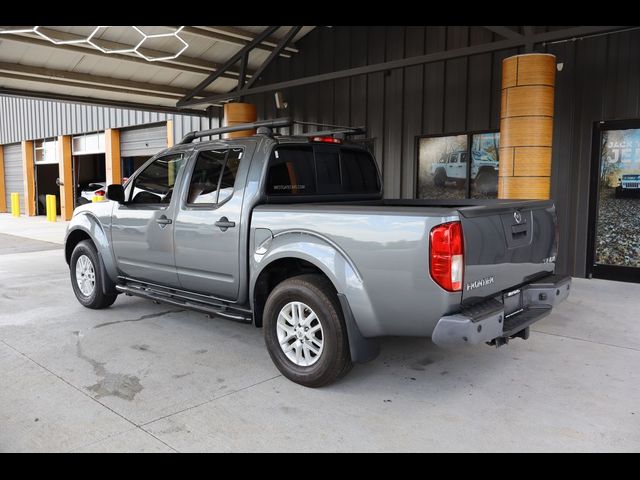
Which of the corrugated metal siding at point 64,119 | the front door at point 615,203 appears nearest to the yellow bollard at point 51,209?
the corrugated metal siding at point 64,119

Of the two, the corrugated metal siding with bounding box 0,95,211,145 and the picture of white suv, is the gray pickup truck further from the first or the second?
the corrugated metal siding with bounding box 0,95,211,145

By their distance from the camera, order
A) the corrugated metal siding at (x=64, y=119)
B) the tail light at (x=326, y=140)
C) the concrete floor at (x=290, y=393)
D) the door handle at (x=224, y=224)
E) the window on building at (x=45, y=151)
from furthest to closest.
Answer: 1. the window on building at (x=45, y=151)
2. the corrugated metal siding at (x=64, y=119)
3. the tail light at (x=326, y=140)
4. the door handle at (x=224, y=224)
5. the concrete floor at (x=290, y=393)

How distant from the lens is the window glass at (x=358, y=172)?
5.08 meters

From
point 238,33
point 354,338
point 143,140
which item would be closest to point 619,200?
point 354,338

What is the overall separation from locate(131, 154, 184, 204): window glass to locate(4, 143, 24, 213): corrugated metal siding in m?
21.1

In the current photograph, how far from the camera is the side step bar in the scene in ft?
14.6

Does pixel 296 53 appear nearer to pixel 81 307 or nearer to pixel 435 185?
pixel 435 185

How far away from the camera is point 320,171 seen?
15.9 feet

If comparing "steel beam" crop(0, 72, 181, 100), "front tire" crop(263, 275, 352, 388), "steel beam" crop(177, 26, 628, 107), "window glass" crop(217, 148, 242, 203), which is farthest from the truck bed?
"steel beam" crop(0, 72, 181, 100)

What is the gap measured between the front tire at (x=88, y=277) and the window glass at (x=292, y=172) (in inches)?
101

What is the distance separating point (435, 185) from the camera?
32.4 ft

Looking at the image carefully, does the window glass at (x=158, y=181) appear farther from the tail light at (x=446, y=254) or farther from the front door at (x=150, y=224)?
the tail light at (x=446, y=254)

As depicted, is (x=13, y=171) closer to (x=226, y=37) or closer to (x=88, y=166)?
(x=88, y=166)
